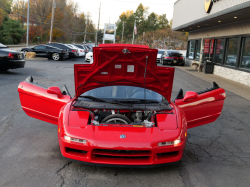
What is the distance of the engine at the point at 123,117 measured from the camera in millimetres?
4287

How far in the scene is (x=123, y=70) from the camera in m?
4.75

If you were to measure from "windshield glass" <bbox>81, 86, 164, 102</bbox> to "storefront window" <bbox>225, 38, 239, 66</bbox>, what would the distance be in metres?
14.4

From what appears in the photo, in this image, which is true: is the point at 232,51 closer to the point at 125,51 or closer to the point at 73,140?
the point at 125,51

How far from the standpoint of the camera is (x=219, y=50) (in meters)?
21.3

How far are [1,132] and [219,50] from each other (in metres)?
19.0

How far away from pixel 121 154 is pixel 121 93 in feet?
5.17

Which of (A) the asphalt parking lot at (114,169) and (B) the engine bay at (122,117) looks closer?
(A) the asphalt parking lot at (114,169)

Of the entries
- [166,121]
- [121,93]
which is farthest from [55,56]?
[166,121]

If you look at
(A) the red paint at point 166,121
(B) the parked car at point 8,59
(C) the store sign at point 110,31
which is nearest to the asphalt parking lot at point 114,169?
(A) the red paint at point 166,121

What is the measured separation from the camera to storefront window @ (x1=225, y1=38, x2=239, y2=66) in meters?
17.9

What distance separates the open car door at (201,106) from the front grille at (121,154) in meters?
1.63

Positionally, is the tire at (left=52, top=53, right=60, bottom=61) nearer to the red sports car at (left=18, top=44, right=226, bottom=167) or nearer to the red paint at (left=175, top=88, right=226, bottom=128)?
the red sports car at (left=18, top=44, right=226, bottom=167)

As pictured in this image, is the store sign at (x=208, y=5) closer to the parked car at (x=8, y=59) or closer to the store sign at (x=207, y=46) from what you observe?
the store sign at (x=207, y=46)

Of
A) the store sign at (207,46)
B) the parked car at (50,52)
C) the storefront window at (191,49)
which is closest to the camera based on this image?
the store sign at (207,46)
